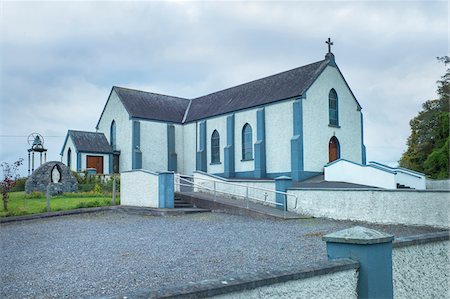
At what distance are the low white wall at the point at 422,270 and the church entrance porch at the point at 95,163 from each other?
1154 inches

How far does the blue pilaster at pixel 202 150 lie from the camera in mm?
33031

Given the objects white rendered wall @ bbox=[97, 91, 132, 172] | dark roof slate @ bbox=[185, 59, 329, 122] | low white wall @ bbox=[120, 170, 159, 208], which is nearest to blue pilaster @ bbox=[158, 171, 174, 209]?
low white wall @ bbox=[120, 170, 159, 208]

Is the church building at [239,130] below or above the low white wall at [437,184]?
above

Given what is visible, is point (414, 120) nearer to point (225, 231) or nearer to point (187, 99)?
point (187, 99)

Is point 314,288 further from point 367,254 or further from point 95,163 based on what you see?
point 95,163

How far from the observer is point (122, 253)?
9.97 metres

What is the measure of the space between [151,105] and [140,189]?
16.7m

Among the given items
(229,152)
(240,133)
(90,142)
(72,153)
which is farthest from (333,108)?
(72,153)

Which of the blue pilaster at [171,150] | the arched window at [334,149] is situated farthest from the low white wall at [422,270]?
the blue pilaster at [171,150]

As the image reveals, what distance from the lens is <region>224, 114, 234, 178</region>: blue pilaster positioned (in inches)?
Result: 1193

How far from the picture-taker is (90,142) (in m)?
33.7

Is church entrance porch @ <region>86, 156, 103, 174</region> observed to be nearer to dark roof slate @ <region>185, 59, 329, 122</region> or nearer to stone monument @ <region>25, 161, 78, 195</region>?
stone monument @ <region>25, 161, 78, 195</region>

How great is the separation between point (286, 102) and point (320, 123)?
2.50 m

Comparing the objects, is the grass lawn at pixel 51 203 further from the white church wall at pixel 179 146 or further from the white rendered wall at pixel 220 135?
the white church wall at pixel 179 146
